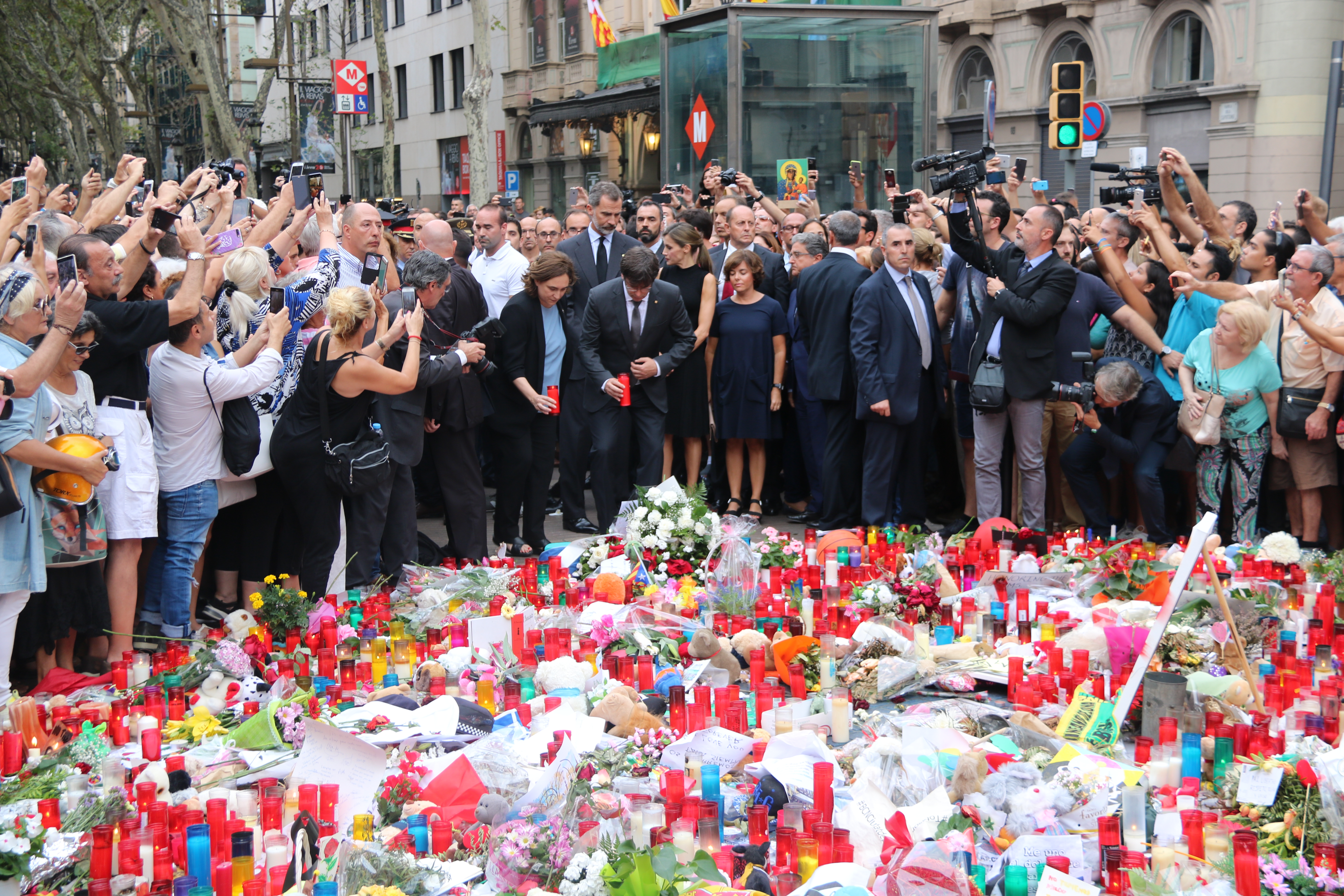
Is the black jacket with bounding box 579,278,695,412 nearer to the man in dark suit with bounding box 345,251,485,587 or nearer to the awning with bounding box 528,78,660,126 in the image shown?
the man in dark suit with bounding box 345,251,485,587

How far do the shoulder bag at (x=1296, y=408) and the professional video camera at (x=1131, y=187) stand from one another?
5.17ft

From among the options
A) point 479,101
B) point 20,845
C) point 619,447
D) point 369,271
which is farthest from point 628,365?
point 479,101

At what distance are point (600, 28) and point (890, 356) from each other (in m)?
22.1

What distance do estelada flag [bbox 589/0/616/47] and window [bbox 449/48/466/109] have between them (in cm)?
1166

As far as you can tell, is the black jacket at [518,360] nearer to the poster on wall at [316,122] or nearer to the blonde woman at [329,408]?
the blonde woman at [329,408]

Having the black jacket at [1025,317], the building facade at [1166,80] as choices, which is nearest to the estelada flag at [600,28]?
the building facade at [1166,80]

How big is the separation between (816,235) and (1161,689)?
5294 mm

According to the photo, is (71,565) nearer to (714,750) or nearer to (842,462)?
(714,750)

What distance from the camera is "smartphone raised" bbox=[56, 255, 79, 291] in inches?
204

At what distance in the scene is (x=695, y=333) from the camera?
8.64m

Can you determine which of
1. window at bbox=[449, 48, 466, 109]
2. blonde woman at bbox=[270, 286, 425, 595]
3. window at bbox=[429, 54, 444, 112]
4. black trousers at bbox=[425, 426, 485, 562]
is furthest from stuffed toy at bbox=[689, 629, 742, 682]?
window at bbox=[429, 54, 444, 112]

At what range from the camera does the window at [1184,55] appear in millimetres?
18828

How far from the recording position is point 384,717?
4.29m

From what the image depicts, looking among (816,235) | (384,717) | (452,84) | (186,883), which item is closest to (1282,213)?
(816,235)
